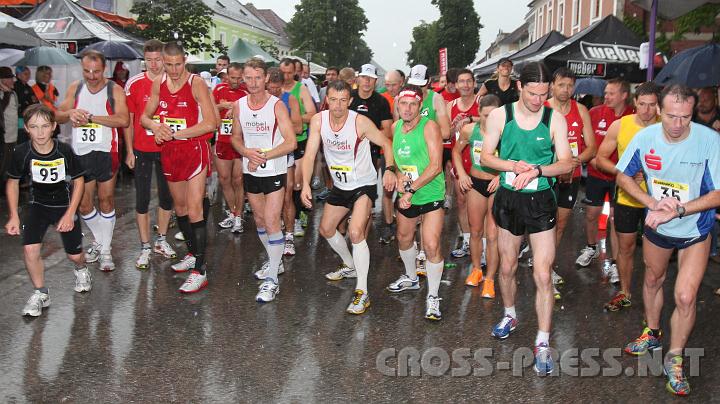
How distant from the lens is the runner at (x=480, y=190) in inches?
250

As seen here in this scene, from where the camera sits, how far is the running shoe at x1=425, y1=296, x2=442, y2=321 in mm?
5773

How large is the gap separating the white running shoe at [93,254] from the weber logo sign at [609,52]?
33.3 feet

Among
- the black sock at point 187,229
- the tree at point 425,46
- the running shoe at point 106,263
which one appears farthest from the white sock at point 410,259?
the tree at point 425,46

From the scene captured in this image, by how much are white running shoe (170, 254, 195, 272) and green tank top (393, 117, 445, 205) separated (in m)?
2.71

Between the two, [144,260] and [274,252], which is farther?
[144,260]

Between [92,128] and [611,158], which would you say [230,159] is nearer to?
[92,128]

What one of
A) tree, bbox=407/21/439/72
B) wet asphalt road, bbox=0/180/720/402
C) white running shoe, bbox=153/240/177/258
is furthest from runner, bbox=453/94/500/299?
tree, bbox=407/21/439/72

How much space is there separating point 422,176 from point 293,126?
2476mm

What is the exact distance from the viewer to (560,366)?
4.82 m

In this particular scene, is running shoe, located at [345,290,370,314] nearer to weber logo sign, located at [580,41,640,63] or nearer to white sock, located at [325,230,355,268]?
white sock, located at [325,230,355,268]

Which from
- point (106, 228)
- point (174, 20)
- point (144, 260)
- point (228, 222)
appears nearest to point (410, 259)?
point (144, 260)

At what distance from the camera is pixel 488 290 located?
648 centimetres

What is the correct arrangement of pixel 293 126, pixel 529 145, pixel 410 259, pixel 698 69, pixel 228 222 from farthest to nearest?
pixel 228 222
pixel 698 69
pixel 293 126
pixel 410 259
pixel 529 145

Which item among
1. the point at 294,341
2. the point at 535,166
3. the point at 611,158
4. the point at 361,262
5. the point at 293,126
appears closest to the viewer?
the point at 535,166
